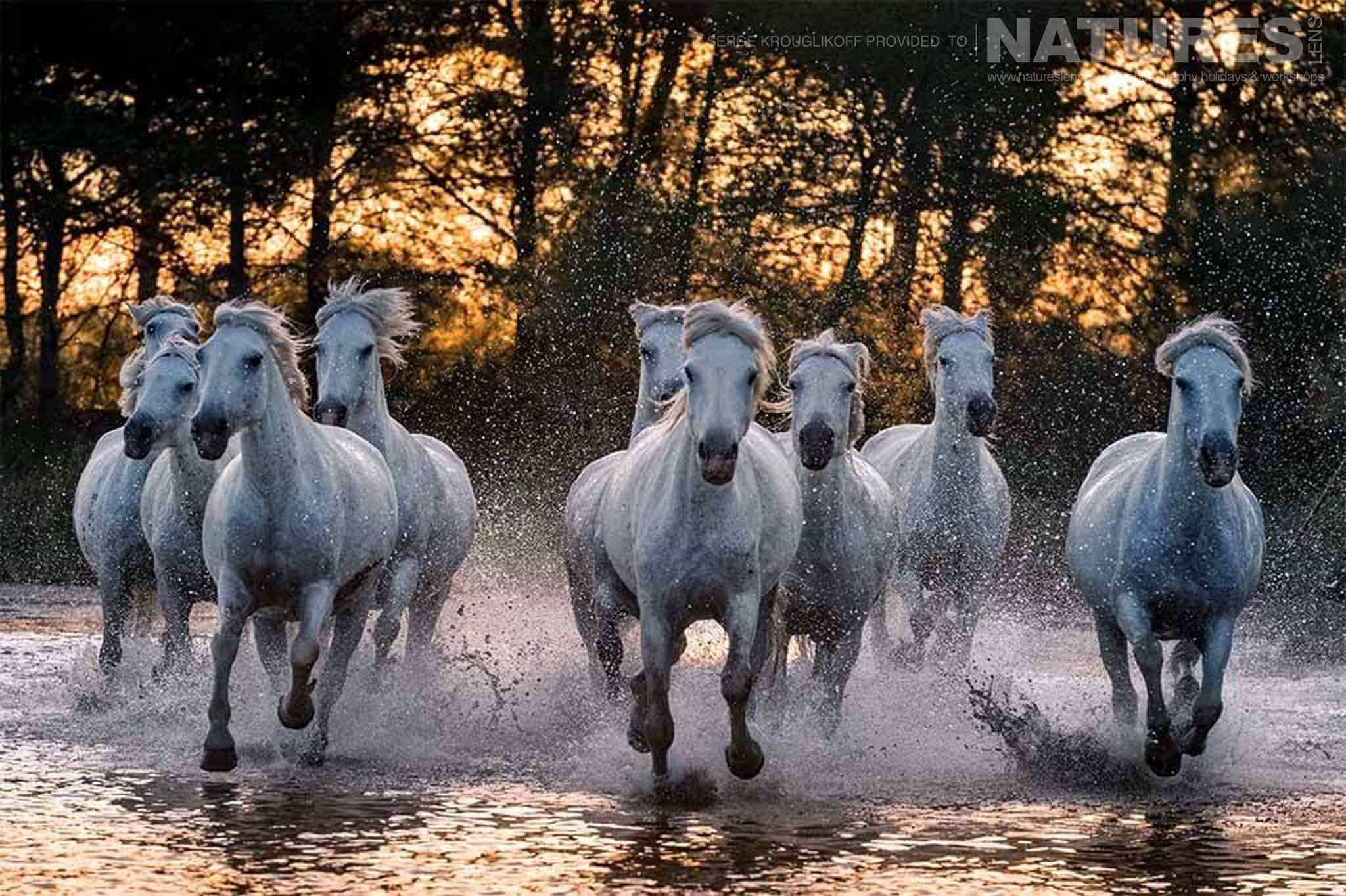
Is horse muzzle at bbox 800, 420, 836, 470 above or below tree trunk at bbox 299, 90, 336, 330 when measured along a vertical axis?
below

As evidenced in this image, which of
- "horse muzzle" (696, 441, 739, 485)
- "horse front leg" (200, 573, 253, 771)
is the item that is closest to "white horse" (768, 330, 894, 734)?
"horse muzzle" (696, 441, 739, 485)

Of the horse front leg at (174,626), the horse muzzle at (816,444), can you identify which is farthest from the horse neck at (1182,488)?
the horse front leg at (174,626)

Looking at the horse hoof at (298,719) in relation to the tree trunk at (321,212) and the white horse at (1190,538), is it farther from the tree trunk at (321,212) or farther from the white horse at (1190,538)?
the tree trunk at (321,212)

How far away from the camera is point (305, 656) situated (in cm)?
898

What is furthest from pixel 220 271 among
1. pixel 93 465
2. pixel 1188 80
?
pixel 93 465

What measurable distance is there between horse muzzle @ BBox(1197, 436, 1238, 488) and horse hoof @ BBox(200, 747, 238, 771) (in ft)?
12.7

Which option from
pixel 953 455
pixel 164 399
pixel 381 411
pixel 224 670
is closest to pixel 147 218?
pixel 953 455

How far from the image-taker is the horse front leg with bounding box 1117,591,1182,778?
8.77 meters

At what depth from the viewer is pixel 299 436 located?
9.20 meters

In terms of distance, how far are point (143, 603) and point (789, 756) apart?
4.11m

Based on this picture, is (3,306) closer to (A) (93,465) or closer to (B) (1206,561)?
(A) (93,465)

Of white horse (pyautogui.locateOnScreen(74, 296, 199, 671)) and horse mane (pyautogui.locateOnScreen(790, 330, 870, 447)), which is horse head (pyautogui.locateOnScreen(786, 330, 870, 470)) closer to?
horse mane (pyautogui.locateOnScreen(790, 330, 870, 447))

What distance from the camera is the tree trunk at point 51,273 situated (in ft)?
81.1

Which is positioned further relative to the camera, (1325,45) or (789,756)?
(1325,45)
